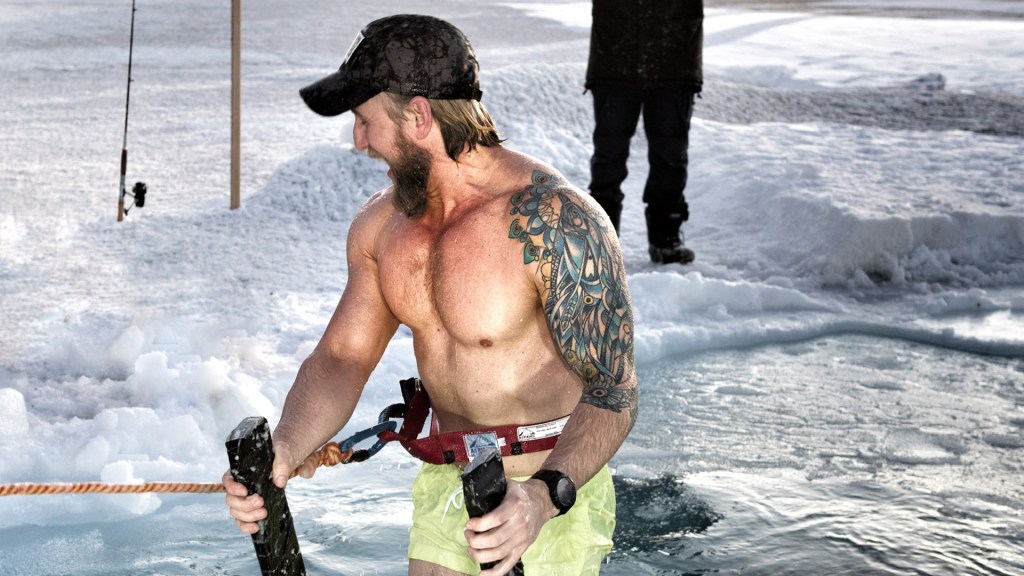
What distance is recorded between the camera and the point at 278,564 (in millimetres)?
2273

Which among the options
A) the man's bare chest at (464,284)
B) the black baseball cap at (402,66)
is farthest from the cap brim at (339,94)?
the man's bare chest at (464,284)

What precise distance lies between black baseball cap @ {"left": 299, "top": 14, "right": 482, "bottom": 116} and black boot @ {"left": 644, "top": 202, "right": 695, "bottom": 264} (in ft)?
15.0

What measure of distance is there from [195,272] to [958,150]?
252 inches

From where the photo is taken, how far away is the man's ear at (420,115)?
2441 mm

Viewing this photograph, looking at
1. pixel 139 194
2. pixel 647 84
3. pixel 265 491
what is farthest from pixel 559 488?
pixel 139 194

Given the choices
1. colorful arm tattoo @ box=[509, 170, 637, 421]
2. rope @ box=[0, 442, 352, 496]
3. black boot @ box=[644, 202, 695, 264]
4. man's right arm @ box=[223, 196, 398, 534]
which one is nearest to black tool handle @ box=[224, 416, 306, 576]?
rope @ box=[0, 442, 352, 496]

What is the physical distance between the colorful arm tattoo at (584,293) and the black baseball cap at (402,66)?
31 centimetres

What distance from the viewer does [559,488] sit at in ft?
7.01

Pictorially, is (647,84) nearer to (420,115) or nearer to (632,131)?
(632,131)

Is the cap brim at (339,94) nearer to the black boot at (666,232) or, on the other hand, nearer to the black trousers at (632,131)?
the black trousers at (632,131)

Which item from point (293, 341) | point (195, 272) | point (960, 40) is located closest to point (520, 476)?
point (293, 341)

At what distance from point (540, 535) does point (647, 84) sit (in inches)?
176

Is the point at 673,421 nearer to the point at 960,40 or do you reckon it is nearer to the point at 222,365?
the point at 222,365

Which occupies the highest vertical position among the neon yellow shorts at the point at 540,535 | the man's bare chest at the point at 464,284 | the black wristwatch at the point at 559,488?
the man's bare chest at the point at 464,284
